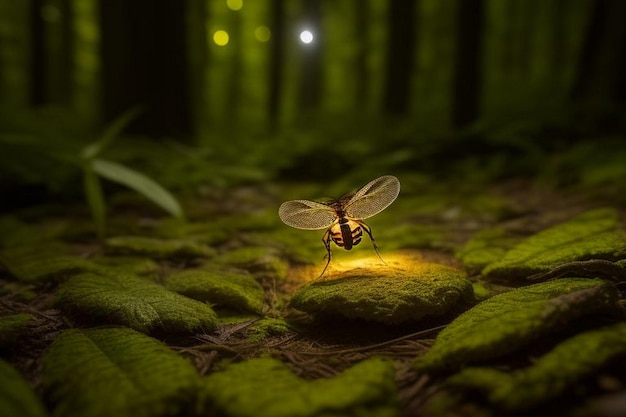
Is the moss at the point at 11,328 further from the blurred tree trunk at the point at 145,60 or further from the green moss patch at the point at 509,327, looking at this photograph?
the blurred tree trunk at the point at 145,60

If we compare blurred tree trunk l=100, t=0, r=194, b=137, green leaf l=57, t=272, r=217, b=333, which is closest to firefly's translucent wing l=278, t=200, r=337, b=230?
green leaf l=57, t=272, r=217, b=333

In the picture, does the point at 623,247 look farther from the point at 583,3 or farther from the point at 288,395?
the point at 583,3

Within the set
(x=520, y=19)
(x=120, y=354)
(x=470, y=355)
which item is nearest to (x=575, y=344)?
(x=470, y=355)

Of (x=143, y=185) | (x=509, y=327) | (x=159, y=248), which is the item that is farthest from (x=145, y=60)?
(x=509, y=327)

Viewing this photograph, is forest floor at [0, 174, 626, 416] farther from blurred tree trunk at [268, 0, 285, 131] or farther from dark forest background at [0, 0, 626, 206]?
blurred tree trunk at [268, 0, 285, 131]

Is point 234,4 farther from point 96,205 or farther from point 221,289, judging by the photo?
point 221,289

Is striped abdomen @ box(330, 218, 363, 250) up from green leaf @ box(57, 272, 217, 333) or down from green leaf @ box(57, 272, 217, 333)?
up
